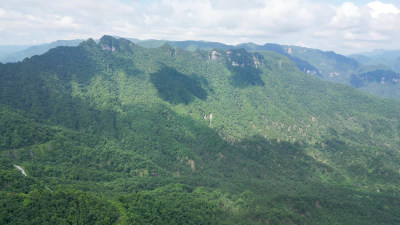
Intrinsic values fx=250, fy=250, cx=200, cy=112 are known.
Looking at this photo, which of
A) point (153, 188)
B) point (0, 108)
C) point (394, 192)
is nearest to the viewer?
point (153, 188)

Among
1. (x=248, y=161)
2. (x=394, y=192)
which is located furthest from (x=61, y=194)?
(x=394, y=192)

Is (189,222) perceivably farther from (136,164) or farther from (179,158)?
(179,158)

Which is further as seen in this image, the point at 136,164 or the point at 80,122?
the point at 80,122

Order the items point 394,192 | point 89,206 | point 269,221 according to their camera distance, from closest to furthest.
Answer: point 89,206, point 269,221, point 394,192

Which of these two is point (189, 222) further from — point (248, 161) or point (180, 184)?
point (248, 161)

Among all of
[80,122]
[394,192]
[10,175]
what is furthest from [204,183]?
[394,192]

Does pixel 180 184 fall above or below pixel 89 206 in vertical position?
below

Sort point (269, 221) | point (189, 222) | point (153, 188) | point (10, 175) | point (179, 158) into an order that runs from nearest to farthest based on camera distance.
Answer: point (10, 175)
point (189, 222)
point (269, 221)
point (153, 188)
point (179, 158)

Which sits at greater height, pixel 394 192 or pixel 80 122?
pixel 80 122

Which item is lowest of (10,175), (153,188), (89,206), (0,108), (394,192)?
(394,192)
